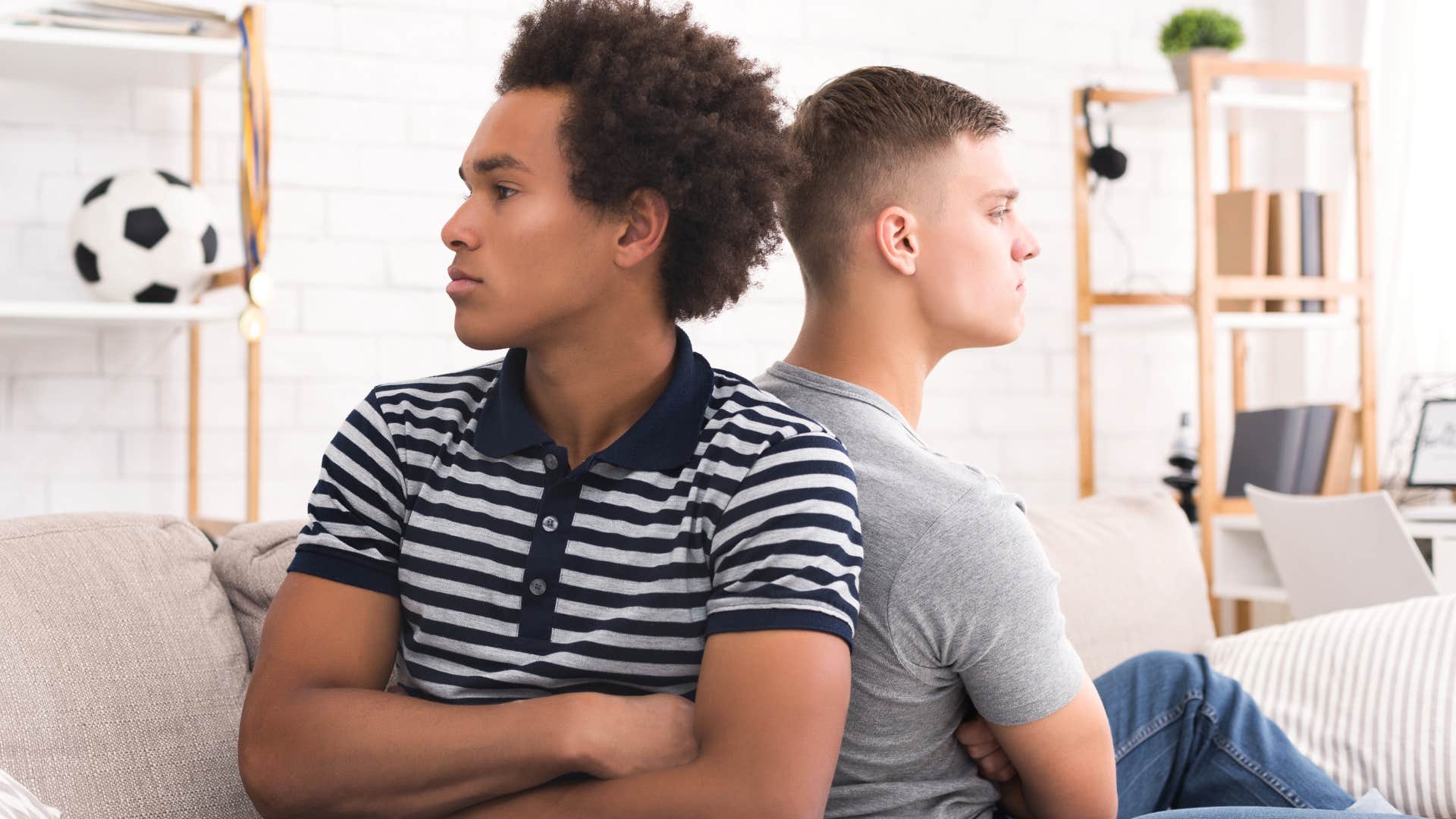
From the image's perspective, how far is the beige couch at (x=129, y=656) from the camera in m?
1.27

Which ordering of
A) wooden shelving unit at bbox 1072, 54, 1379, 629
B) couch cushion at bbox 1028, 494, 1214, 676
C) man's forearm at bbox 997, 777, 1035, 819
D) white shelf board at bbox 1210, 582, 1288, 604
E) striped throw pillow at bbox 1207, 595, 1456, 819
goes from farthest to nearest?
wooden shelving unit at bbox 1072, 54, 1379, 629 → white shelf board at bbox 1210, 582, 1288, 604 → couch cushion at bbox 1028, 494, 1214, 676 → striped throw pillow at bbox 1207, 595, 1456, 819 → man's forearm at bbox 997, 777, 1035, 819

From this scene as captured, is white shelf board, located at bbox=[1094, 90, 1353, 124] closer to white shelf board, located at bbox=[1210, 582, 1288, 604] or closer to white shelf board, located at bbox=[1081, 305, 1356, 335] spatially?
white shelf board, located at bbox=[1081, 305, 1356, 335]

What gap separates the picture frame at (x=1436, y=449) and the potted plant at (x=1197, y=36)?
87 centimetres

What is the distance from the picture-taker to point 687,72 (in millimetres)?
1074

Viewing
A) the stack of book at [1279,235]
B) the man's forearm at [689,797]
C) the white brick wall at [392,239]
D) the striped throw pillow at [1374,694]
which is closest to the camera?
the man's forearm at [689,797]

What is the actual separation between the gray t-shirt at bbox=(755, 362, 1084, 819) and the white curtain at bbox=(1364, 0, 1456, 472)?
8.40 feet

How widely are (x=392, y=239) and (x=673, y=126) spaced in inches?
78.6

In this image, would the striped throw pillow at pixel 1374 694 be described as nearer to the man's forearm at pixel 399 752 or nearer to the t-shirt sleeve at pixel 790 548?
the t-shirt sleeve at pixel 790 548

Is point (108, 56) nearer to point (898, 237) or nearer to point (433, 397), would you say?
point (433, 397)

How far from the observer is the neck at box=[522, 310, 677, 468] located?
1.10m

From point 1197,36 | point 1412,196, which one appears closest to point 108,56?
point 1197,36

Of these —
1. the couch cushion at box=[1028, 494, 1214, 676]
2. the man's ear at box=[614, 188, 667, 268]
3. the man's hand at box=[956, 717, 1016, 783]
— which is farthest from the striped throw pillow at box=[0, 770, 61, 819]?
the couch cushion at box=[1028, 494, 1214, 676]

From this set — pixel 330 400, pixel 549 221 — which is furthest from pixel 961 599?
pixel 330 400

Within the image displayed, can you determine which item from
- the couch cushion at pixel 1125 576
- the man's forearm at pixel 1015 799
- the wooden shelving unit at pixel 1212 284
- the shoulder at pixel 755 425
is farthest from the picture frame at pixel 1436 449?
the shoulder at pixel 755 425
